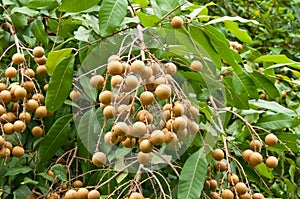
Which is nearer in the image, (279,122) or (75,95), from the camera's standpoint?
(75,95)

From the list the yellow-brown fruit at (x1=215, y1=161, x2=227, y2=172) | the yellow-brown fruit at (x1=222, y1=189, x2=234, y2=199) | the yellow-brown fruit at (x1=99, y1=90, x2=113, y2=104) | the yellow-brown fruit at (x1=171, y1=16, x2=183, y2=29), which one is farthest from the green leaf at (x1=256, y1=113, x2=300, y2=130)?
the yellow-brown fruit at (x1=99, y1=90, x2=113, y2=104)

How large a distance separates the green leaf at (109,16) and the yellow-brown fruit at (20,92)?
0.81 ft

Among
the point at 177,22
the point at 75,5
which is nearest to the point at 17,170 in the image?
the point at 75,5

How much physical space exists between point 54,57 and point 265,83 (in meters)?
0.54

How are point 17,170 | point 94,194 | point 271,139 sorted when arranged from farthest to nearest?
point 17,170 → point 271,139 → point 94,194

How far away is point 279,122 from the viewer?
4.81ft

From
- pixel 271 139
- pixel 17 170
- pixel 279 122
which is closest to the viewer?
pixel 271 139

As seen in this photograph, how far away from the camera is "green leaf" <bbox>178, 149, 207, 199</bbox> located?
1078 millimetres

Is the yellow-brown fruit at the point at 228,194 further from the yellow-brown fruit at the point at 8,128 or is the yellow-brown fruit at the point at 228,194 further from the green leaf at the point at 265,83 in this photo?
the yellow-brown fruit at the point at 8,128

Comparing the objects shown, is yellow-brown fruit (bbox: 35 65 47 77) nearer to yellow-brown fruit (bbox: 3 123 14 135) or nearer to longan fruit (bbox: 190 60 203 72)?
yellow-brown fruit (bbox: 3 123 14 135)

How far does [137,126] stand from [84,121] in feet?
1.31

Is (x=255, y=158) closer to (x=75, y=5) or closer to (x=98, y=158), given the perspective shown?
(x=98, y=158)

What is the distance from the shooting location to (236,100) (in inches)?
53.1

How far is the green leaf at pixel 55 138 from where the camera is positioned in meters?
1.33
